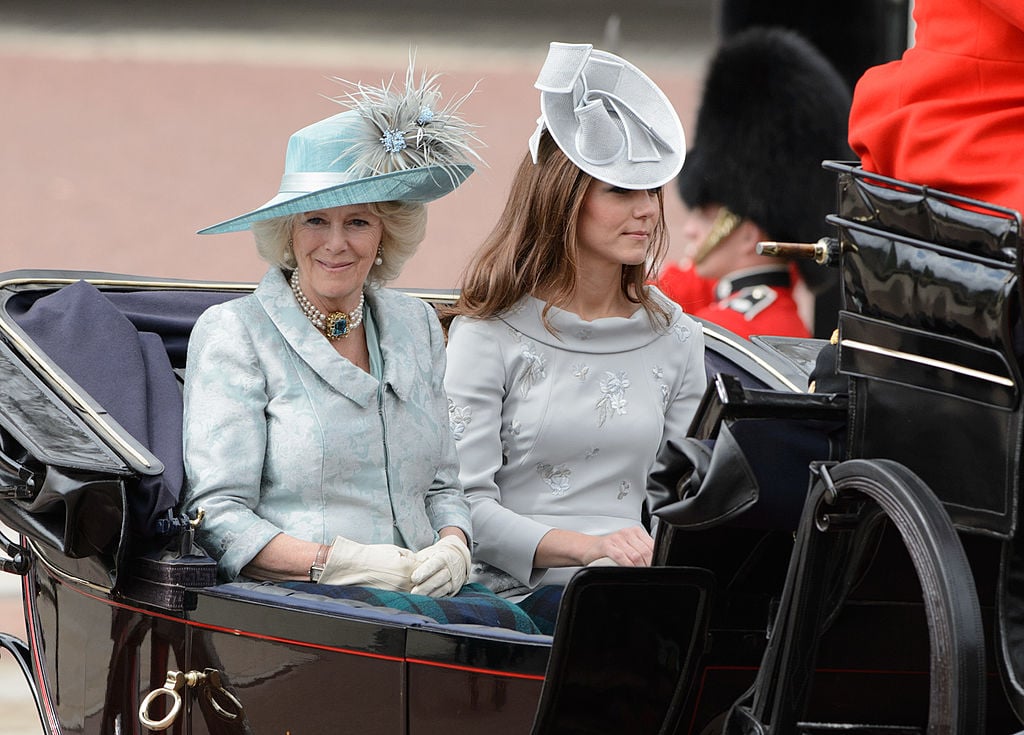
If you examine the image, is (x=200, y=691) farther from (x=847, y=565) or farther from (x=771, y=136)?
(x=771, y=136)

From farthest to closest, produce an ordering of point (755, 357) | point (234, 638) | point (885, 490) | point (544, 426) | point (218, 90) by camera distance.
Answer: point (218, 90)
point (755, 357)
point (544, 426)
point (234, 638)
point (885, 490)

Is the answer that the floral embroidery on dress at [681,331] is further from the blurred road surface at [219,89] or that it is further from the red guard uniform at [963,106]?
the blurred road surface at [219,89]

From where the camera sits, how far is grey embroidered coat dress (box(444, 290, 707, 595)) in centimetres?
276

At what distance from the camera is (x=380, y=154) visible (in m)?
2.66

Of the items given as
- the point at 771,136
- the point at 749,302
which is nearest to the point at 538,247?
the point at 749,302

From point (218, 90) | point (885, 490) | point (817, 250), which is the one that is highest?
point (218, 90)

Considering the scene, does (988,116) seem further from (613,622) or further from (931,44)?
(613,622)

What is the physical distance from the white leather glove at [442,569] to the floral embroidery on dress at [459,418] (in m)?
0.21

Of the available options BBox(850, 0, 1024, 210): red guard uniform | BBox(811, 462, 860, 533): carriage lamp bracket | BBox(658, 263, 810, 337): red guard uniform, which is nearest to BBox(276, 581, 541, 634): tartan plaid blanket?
BBox(811, 462, 860, 533): carriage lamp bracket

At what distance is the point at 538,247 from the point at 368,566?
0.67 metres

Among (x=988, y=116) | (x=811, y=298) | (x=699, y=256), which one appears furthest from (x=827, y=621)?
(x=811, y=298)

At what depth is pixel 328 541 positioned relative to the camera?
100 inches

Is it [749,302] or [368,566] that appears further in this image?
[749,302]

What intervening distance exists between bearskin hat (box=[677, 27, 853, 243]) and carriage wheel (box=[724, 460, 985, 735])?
324cm
